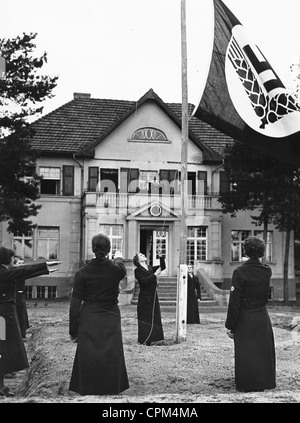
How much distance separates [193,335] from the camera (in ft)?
50.8

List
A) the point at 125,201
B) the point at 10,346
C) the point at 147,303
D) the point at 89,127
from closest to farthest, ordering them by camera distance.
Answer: the point at 10,346
the point at 147,303
the point at 125,201
the point at 89,127

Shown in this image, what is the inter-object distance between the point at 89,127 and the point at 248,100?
2973cm

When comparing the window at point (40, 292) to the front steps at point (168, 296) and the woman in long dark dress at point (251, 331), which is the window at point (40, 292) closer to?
the front steps at point (168, 296)

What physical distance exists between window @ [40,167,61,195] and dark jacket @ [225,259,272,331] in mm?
29699

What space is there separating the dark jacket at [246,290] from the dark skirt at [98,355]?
1.47 meters

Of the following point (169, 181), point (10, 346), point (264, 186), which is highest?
point (169, 181)

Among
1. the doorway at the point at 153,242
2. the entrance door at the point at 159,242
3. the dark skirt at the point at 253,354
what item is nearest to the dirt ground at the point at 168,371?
the dark skirt at the point at 253,354

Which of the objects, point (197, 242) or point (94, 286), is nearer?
point (94, 286)

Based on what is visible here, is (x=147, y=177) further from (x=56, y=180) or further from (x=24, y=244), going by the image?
(x=24, y=244)

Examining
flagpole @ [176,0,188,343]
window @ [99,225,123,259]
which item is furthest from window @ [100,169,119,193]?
flagpole @ [176,0,188,343]

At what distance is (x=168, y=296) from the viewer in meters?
31.2

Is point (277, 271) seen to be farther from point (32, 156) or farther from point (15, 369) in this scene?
point (15, 369)

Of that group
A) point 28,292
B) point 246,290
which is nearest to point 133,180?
point 28,292

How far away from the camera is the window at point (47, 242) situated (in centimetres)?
3719
